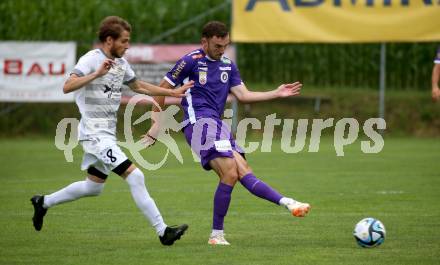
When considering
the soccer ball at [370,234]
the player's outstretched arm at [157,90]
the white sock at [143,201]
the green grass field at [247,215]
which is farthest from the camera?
the player's outstretched arm at [157,90]

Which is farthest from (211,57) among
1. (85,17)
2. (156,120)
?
(85,17)

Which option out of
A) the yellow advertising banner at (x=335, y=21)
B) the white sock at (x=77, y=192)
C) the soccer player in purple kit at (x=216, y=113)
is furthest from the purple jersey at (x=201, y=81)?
the yellow advertising banner at (x=335, y=21)

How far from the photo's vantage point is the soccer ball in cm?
802

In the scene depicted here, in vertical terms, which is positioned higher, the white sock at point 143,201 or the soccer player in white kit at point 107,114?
the soccer player in white kit at point 107,114

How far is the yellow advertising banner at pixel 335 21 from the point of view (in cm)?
2116

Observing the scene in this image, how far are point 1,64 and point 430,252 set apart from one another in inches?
622

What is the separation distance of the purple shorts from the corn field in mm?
15597

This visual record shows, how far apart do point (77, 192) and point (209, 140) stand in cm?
127

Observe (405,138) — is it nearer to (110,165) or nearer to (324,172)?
(324,172)

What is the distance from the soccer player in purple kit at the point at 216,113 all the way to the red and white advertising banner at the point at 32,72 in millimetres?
13019

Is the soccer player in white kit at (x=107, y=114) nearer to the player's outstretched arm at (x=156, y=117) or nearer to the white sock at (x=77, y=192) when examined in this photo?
the white sock at (x=77, y=192)

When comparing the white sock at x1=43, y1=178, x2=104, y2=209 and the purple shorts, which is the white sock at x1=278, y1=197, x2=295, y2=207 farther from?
the white sock at x1=43, y1=178, x2=104, y2=209

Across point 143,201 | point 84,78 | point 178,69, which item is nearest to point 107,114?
point 84,78

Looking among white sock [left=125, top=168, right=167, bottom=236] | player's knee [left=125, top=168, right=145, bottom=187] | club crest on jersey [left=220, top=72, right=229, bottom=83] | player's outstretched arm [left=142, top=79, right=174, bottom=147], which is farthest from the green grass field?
club crest on jersey [left=220, top=72, right=229, bottom=83]
